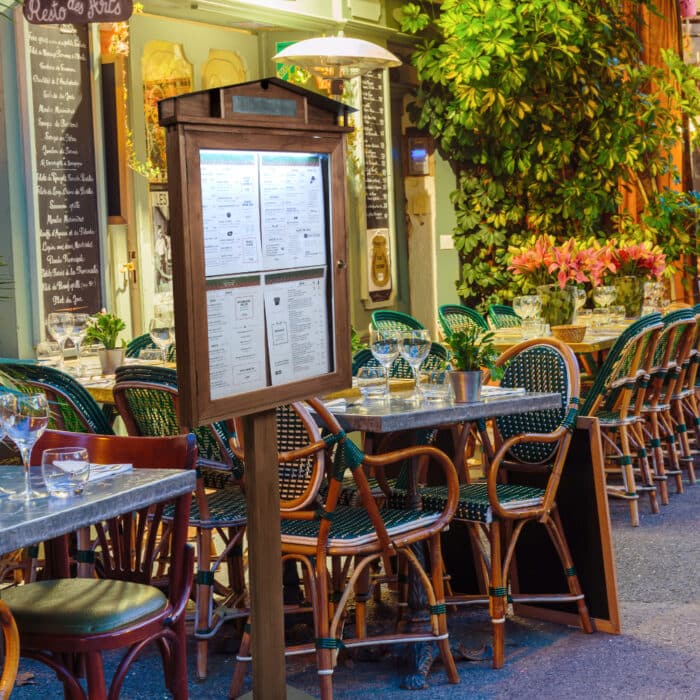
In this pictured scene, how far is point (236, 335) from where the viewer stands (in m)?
2.52

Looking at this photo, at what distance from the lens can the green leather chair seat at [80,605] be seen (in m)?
2.57

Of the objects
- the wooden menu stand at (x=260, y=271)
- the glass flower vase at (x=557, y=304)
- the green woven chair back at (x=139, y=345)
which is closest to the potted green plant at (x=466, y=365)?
the wooden menu stand at (x=260, y=271)

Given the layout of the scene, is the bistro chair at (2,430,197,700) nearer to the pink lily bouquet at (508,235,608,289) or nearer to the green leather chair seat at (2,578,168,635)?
the green leather chair seat at (2,578,168,635)

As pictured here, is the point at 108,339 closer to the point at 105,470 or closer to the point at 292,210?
the point at 105,470

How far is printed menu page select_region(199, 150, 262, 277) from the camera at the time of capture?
2.43 meters

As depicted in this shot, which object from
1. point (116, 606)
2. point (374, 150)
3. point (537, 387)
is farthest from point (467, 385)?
point (374, 150)

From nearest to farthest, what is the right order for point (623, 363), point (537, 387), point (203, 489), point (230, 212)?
point (230, 212), point (203, 489), point (537, 387), point (623, 363)

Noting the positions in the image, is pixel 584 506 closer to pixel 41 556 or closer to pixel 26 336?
pixel 41 556

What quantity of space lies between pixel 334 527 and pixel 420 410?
42cm

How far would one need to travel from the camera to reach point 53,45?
245 inches

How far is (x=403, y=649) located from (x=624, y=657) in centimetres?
68

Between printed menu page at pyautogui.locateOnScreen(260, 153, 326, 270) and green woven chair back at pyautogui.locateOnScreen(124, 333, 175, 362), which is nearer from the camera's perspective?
printed menu page at pyautogui.locateOnScreen(260, 153, 326, 270)

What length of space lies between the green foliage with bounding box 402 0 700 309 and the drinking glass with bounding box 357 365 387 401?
207 inches

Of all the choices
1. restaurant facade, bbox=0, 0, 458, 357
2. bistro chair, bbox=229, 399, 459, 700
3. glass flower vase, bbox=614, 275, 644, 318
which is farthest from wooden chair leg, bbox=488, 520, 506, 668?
glass flower vase, bbox=614, 275, 644, 318
